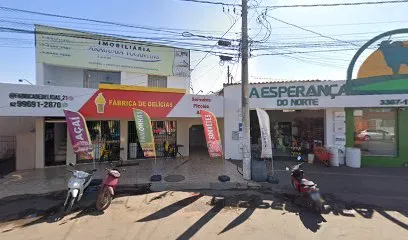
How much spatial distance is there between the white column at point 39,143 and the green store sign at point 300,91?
9939 mm

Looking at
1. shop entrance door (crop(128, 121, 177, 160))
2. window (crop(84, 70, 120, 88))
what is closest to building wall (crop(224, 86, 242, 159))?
shop entrance door (crop(128, 121, 177, 160))

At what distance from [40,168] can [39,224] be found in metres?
6.86

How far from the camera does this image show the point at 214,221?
5.95 meters

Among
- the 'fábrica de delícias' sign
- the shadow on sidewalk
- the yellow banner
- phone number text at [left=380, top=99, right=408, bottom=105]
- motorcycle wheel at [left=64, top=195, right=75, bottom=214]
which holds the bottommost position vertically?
the shadow on sidewalk

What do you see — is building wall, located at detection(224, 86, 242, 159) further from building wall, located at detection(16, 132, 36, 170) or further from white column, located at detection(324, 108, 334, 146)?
building wall, located at detection(16, 132, 36, 170)

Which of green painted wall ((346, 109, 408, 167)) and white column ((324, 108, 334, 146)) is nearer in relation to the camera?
green painted wall ((346, 109, 408, 167))

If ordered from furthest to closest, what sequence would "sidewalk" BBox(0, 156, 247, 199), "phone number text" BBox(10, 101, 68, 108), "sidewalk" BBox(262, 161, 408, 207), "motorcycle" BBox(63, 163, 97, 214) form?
"phone number text" BBox(10, 101, 68, 108)
"sidewalk" BBox(0, 156, 247, 199)
"sidewalk" BBox(262, 161, 408, 207)
"motorcycle" BBox(63, 163, 97, 214)

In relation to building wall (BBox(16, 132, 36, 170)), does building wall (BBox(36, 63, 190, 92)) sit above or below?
above

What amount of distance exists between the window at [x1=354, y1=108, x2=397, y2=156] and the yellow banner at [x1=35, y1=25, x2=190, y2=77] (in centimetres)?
1029

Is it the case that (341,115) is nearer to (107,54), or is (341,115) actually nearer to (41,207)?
(41,207)

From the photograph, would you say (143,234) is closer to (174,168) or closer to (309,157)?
(174,168)

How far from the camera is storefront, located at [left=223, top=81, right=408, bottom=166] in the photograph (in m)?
12.3

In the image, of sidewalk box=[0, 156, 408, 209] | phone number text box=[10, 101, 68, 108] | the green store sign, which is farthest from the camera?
the green store sign

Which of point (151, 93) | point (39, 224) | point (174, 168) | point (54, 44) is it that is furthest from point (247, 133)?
point (54, 44)
